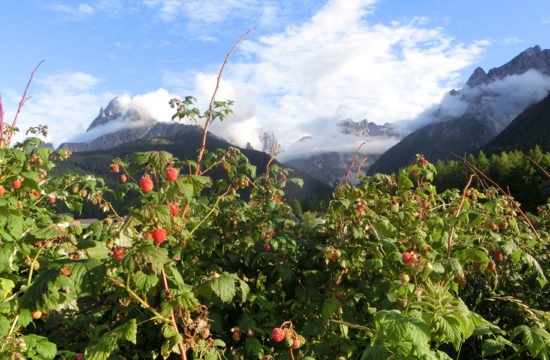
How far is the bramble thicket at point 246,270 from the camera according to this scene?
Answer: 3012 millimetres

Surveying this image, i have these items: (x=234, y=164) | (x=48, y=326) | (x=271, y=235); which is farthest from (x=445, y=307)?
(x=48, y=326)

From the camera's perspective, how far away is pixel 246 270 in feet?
16.2

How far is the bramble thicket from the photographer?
3.01m

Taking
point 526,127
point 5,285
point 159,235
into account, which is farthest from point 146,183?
point 526,127

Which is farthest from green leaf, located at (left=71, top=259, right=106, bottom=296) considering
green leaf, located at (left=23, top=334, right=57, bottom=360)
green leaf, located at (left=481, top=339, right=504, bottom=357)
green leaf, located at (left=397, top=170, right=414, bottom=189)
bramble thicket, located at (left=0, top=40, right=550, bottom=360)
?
green leaf, located at (left=397, top=170, right=414, bottom=189)

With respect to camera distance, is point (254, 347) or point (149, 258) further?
point (254, 347)

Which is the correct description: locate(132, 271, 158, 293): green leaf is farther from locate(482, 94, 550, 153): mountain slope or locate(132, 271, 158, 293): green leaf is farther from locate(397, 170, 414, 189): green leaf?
locate(482, 94, 550, 153): mountain slope

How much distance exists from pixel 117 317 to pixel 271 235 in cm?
227

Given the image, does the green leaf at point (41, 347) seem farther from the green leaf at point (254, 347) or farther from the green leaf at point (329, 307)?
the green leaf at point (329, 307)

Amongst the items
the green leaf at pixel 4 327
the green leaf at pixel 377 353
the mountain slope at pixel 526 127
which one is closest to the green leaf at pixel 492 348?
the green leaf at pixel 377 353

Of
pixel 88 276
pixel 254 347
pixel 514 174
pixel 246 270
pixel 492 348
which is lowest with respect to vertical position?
pixel 514 174

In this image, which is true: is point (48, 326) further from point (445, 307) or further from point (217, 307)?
point (445, 307)

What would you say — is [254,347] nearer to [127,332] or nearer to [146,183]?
[127,332]

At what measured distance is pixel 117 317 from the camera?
5152 millimetres
